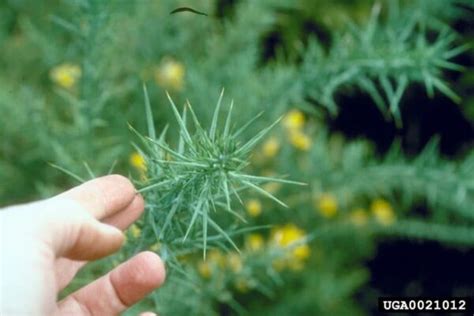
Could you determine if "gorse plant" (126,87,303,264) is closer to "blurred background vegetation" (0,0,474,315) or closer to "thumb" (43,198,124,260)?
"thumb" (43,198,124,260)

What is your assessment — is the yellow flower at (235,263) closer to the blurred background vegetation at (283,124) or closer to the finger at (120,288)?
the blurred background vegetation at (283,124)

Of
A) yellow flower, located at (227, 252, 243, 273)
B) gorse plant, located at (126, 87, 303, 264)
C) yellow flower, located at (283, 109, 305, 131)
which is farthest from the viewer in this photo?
yellow flower, located at (283, 109, 305, 131)

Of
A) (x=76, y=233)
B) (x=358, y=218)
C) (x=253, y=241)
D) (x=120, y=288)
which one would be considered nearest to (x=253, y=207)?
(x=253, y=241)

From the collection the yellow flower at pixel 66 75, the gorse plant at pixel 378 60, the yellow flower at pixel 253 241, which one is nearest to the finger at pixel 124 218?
the gorse plant at pixel 378 60

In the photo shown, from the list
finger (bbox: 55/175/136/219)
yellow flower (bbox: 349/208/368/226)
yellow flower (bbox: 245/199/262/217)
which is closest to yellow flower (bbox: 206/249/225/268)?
yellow flower (bbox: 245/199/262/217)

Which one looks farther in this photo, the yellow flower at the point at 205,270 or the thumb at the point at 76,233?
the yellow flower at the point at 205,270

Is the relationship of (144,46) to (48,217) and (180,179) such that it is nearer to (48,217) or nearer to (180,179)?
(180,179)

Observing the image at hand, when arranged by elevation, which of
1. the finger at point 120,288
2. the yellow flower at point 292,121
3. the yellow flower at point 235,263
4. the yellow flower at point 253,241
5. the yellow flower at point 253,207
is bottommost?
the yellow flower at point 253,241
